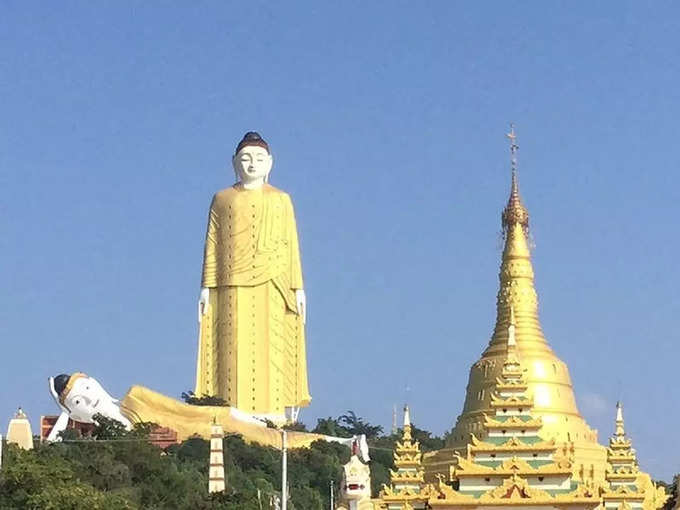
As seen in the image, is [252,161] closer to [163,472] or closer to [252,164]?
[252,164]

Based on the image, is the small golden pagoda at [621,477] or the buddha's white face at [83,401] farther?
the buddha's white face at [83,401]

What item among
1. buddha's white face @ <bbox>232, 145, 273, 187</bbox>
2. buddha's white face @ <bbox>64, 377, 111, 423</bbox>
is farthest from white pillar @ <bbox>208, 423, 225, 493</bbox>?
buddha's white face @ <bbox>232, 145, 273, 187</bbox>

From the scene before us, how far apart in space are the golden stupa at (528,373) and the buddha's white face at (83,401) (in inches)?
583

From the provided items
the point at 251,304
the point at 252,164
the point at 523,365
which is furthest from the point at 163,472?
the point at 252,164

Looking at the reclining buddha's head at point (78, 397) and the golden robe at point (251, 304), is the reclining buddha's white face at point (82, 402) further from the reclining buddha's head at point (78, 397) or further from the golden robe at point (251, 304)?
the golden robe at point (251, 304)

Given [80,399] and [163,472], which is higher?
[80,399]

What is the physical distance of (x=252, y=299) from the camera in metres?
53.4

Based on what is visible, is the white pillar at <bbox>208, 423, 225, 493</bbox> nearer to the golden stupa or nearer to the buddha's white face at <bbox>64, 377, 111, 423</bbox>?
the golden stupa

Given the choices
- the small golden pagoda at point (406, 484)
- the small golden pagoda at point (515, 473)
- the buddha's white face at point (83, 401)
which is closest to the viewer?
the small golden pagoda at point (515, 473)

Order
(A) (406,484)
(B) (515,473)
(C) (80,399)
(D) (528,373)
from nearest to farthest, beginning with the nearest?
(B) (515,473), (A) (406,484), (D) (528,373), (C) (80,399)

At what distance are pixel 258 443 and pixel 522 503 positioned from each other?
22147mm

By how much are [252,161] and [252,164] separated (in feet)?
0.35

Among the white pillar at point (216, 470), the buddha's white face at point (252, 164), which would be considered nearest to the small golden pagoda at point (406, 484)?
the white pillar at point (216, 470)

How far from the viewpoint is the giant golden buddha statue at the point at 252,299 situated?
52.9m
